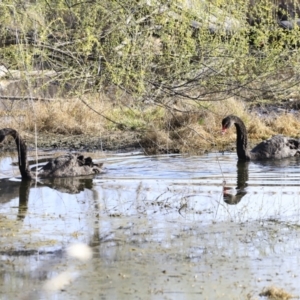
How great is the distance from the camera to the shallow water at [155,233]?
7609 millimetres

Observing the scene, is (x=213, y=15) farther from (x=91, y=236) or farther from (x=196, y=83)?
(x=91, y=236)

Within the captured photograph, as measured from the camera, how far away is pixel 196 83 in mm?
11477

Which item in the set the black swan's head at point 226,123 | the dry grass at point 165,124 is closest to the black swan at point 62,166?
the dry grass at point 165,124

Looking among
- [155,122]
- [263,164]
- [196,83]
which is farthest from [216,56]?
[155,122]

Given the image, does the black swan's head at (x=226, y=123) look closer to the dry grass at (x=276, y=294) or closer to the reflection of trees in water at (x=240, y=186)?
the reflection of trees in water at (x=240, y=186)

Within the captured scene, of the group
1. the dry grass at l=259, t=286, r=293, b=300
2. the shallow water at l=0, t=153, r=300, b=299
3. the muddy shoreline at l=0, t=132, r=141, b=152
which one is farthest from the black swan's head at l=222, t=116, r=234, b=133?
the dry grass at l=259, t=286, r=293, b=300

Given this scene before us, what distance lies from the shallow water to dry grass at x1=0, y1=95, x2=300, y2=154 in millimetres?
2425

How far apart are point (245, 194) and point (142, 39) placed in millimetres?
→ 2610

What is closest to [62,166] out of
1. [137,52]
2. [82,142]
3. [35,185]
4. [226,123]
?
[35,185]

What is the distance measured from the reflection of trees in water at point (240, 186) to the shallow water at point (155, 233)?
0.02m

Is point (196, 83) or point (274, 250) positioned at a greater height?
point (196, 83)

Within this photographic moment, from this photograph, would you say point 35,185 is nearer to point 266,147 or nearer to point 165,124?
point 266,147

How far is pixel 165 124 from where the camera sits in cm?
1803

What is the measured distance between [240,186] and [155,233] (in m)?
3.47
